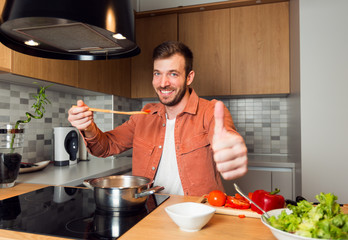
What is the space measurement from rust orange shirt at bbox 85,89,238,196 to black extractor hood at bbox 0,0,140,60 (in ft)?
1.57

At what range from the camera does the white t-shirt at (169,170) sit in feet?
4.97

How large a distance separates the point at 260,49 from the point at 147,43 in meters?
1.13

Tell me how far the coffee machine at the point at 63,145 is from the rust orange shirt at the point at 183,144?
0.53m

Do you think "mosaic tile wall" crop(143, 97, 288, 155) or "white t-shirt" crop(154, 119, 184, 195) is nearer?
"white t-shirt" crop(154, 119, 184, 195)

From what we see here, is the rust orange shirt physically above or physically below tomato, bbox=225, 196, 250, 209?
above

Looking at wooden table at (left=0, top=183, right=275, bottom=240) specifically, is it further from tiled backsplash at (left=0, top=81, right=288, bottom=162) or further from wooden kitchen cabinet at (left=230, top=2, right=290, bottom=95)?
wooden kitchen cabinet at (left=230, top=2, right=290, bottom=95)

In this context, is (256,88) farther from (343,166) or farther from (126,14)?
(126,14)

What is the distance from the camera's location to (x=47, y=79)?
5.67ft

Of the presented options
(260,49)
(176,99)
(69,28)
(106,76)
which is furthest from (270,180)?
(69,28)

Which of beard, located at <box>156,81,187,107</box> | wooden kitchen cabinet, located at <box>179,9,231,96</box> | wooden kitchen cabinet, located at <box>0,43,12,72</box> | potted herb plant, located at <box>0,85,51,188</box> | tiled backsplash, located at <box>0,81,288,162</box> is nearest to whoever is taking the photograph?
potted herb plant, located at <box>0,85,51,188</box>

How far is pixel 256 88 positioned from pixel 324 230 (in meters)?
2.06

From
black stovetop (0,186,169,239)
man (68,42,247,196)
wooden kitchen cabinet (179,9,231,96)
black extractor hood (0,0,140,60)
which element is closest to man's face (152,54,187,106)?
man (68,42,247,196)

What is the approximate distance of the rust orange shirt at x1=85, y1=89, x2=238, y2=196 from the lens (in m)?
1.47

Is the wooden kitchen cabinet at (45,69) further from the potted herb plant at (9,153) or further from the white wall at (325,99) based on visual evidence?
the white wall at (325,99)
